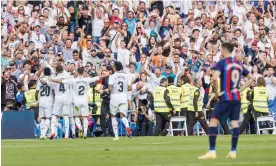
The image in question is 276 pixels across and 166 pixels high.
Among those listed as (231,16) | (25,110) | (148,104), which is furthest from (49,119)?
(231,16)

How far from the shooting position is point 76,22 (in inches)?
1524

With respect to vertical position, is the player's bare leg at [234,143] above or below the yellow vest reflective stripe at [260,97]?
below

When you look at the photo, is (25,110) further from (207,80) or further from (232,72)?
(232,72)

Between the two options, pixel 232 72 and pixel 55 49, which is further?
pixel 55 49

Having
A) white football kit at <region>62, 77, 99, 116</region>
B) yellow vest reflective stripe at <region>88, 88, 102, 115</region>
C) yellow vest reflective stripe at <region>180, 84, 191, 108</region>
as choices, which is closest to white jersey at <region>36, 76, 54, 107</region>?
white football kit at <region>62, 77, 99, 116</region>

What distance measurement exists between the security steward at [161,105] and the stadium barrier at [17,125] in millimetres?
3985

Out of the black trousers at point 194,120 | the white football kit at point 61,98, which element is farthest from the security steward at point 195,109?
the white football kit at point 61,98

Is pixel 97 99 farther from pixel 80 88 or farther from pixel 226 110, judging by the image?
pixel 226 110

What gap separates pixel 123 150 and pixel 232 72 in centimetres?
469

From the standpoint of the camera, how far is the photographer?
35.8 metres

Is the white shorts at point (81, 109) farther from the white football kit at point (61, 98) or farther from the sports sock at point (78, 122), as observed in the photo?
the white football kit at point (61, 98)

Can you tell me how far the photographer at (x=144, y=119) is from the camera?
118 ft

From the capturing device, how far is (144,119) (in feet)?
118

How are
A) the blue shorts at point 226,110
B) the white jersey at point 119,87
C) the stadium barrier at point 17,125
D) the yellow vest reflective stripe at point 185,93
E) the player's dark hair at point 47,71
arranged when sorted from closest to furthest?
the blue shorts at point 226,110, the white jersey at point 119,87, the player's dark hair at point 47,71, the stadium barrier at point 17,125, the yellow vest reflective stripe at point 185,93
